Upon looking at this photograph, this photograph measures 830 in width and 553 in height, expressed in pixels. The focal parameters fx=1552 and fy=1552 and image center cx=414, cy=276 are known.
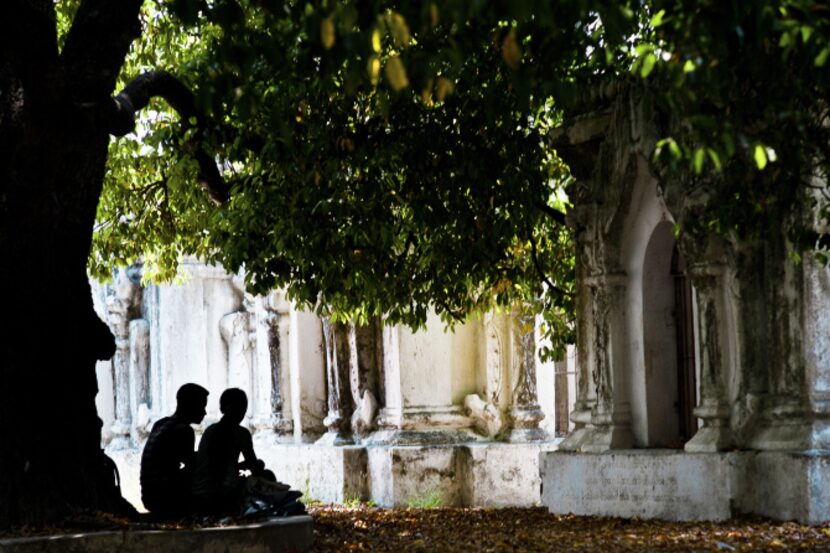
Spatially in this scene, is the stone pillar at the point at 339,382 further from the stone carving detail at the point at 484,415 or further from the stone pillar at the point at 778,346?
the stone pillar at the point at 778,346

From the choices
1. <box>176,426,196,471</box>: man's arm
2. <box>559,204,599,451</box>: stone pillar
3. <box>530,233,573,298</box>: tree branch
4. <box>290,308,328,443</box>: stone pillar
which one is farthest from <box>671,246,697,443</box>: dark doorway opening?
<box>290,308,328,443</box>: stone pillar

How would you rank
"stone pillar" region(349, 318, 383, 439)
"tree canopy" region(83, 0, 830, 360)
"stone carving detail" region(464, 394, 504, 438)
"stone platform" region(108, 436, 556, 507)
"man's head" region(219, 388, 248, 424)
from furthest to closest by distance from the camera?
1. "stone pillar" region(349, 318, 383, 439)
2. "stone carving detail" region(464, 394, 504, 438)
3. "stone platform" region(108, 436, 556, 507)
4. "man's head" region(219, 388, 248, 424)
5. "tree canopy" region(83, 0, 830, 360)

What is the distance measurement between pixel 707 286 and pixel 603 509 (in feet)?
7.32

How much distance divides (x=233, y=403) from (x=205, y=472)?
59 cm

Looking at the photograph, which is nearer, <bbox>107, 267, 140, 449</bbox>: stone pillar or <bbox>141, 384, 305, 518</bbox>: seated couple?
<bbox>141, 384, 305, 518</bbox>: seated couple

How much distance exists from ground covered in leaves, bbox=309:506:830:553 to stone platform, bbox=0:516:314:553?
1.60ft

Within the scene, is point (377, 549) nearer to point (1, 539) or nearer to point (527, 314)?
point (1, 539)

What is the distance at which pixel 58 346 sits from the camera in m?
11.7

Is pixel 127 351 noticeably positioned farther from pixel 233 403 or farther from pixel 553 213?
pixel 233 403

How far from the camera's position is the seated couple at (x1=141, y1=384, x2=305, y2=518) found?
12164 mm

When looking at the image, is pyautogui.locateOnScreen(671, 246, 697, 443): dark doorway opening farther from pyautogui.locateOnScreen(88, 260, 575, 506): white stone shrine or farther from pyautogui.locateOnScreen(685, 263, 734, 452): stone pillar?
pyautogui.locateOnScreen(88, 260, 575, 506): white stone shrine

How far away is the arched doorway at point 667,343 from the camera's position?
13766 millimetres

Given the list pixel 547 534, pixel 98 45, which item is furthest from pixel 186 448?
pixel 98 45

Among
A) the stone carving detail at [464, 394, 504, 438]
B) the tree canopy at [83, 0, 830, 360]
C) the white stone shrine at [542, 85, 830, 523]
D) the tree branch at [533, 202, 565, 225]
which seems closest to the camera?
the tree canopy at [83, 0, 830, 360]
